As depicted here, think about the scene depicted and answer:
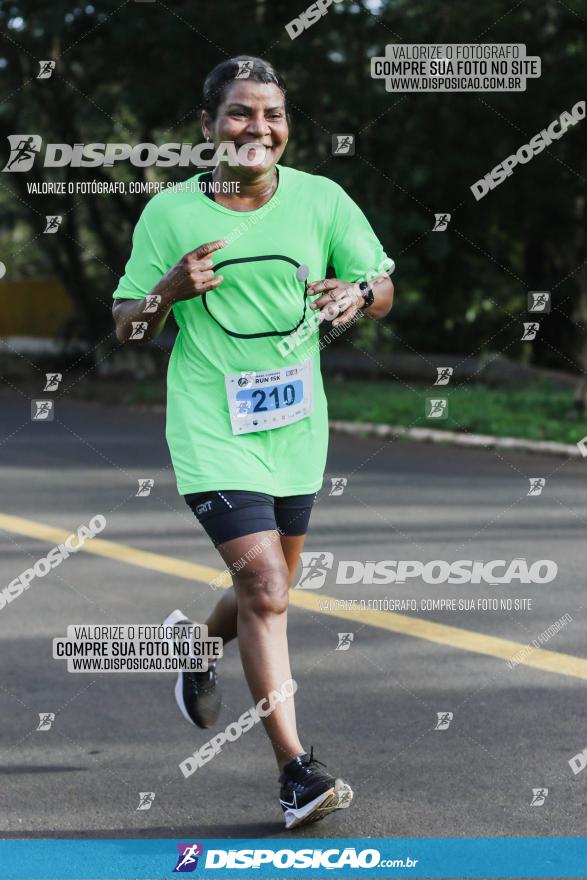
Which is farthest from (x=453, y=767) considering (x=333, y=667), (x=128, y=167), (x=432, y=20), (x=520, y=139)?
(x=128, y=167)

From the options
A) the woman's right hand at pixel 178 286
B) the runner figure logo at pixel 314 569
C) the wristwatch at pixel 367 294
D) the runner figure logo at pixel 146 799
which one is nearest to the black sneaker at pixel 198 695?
the runner figure logo at pixel 146 799

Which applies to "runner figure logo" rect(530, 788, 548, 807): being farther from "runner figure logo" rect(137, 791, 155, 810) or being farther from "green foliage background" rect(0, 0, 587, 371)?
"green foliage background" rect(0, 0, 587, 371)

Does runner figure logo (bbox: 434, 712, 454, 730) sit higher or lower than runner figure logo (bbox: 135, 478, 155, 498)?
lower

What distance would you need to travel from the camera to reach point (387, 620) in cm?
688

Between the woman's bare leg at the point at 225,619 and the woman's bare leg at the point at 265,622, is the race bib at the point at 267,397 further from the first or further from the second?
the woman's bare leg at the point at 225,619

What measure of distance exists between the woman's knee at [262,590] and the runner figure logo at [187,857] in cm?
67

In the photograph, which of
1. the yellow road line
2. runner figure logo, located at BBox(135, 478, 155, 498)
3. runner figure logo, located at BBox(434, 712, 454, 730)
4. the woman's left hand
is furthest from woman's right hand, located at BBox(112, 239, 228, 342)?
runner figure logo, located at BBox(135, 478, 155, 498)

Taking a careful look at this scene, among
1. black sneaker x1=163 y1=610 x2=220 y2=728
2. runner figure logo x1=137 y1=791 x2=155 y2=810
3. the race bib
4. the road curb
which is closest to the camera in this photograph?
the race bib

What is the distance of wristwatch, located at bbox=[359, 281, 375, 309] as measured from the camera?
4344 millimetres

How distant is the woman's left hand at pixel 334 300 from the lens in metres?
4.18

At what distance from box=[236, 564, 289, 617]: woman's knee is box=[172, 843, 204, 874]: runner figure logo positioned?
675mm

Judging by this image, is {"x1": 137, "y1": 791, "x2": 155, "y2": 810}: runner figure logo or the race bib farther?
{"x1": 137, "y1": 791, "x2": 155, "y2": 810}: runner figure logo

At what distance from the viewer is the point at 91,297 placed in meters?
27.0

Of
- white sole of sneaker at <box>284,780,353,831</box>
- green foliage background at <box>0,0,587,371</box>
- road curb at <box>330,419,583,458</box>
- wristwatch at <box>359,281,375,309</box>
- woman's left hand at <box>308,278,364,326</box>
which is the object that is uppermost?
green foliage background at <box>0,0,587,371</box>
